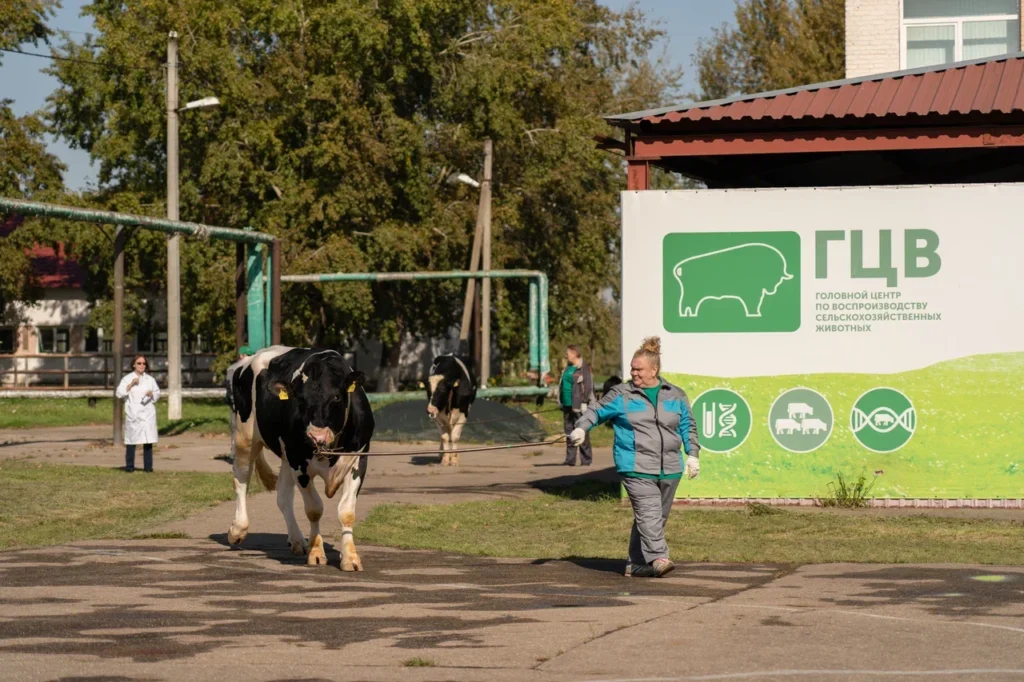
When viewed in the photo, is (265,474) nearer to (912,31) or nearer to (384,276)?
(912,31)

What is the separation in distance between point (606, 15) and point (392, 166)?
1572cm

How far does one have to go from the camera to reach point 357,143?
162 ft

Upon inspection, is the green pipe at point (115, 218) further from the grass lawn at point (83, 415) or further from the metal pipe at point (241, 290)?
the grass lawn at point (83, 415)

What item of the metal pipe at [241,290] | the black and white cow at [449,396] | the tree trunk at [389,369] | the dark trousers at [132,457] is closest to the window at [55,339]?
the tree trunk at [389,369]

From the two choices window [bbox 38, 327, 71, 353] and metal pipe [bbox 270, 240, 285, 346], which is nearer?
metal pipe [bbox 270, 240, 285, 346]

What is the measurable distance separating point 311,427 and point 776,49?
54934 millimetres

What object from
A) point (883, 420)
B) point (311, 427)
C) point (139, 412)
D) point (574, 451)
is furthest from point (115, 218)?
point (311, 427)

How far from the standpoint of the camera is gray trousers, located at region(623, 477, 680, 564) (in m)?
13.1

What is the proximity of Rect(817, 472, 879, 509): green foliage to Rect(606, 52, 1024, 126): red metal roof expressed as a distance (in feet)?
14.4

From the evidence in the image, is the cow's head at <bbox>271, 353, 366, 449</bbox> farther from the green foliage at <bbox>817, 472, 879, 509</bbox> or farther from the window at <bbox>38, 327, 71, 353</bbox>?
the window at <bbox>38, 327, 71, 353</bbox>

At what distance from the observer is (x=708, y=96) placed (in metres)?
73.8

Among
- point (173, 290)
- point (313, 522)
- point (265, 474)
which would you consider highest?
point (173, 290)

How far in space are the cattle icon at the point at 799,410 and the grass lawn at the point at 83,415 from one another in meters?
18.6

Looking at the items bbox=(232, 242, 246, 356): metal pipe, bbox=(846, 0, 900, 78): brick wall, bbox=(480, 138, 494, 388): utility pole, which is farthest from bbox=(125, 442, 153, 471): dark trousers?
bbox=(480, 138, 494, 388): utility pole
